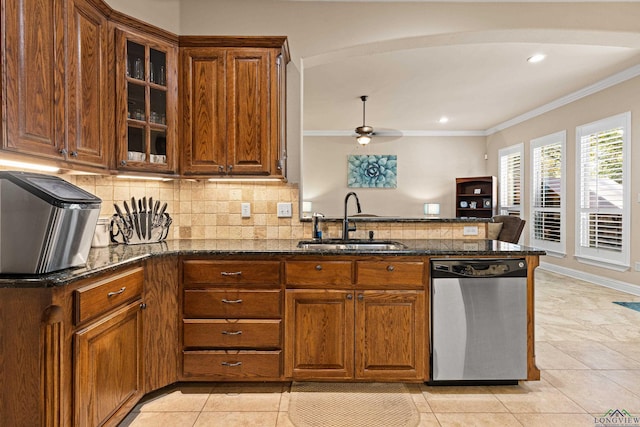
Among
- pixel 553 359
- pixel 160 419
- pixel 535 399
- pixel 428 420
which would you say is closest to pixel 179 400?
pixel 160 419

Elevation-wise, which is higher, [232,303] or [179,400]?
[232,303]

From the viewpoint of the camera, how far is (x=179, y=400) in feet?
7.38

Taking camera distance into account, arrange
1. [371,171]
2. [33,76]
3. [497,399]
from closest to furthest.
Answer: [33,76]
[497,399]
[371,171]

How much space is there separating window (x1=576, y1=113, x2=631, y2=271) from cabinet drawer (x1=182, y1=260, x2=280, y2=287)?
16.3 feet

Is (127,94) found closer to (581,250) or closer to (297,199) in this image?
(297,199)

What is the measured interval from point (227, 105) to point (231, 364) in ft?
5.44

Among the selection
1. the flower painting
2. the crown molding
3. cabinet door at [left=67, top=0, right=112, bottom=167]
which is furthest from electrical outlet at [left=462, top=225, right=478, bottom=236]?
the flower painting

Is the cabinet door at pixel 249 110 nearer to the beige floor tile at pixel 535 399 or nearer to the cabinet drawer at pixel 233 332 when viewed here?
the cabinet drawer at pixel 233 332

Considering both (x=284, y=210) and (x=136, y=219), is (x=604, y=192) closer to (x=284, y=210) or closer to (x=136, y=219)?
(x=284, y=210)

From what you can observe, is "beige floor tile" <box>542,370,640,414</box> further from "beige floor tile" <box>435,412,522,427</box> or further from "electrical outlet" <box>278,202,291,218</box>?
"electrical outlet" <box>278,202,291,218</box>

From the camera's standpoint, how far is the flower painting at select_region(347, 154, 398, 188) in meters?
8.43

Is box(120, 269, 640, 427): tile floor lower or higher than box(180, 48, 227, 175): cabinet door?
lower

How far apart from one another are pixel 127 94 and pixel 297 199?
133cm

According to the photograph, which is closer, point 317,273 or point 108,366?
point 108,366
